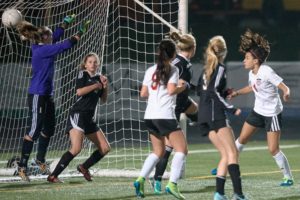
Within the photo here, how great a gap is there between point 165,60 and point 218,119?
91 cm

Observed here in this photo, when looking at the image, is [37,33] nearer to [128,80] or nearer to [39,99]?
[39,99]

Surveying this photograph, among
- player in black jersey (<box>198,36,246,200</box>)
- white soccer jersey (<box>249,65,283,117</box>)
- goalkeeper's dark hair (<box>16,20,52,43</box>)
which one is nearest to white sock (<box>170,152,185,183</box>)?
player in black jersey (<box>198,36,246,200</box>)

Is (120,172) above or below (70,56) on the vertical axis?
below

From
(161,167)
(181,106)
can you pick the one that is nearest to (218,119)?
(161,167)

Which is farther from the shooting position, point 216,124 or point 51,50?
point 51,50

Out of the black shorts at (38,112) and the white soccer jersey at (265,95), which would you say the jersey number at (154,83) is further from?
the black shorts at (38,112)

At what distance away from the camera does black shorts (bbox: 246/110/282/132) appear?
12.2 metres

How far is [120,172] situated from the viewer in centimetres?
1377

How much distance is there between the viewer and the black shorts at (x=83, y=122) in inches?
498

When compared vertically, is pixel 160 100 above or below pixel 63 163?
above

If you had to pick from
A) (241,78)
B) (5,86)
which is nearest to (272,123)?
(5,86)

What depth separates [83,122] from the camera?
41.5 ft

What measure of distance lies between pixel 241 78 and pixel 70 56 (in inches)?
416

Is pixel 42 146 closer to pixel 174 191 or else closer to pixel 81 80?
pixel 81 80
